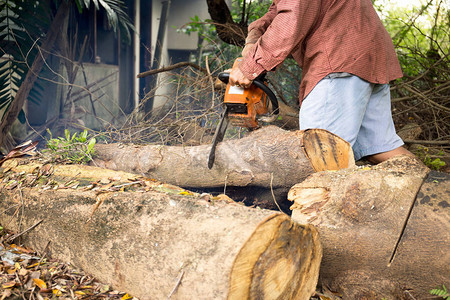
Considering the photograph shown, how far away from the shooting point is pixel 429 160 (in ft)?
12.4

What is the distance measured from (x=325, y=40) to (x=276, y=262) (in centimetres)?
175

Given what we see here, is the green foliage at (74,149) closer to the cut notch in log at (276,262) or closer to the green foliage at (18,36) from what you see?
the cut notch in log at (276,262)

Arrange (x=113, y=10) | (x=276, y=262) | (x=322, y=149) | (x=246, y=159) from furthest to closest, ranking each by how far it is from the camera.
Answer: (x=113, y=10) → (x=246, y=159) → (x=322, y=149) → (x=276, y=262)

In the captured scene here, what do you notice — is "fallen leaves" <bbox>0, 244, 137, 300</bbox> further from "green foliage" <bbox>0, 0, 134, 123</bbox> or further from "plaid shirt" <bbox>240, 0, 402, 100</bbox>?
"green foliage" <bbox>0, 0, 134, 123</bbox>

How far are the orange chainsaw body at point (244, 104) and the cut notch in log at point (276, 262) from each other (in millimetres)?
1218

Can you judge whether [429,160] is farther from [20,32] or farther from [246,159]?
[20,32]

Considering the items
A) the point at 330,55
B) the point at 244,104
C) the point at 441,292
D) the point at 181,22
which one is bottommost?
the point at 441,292

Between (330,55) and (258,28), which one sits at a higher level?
(258,28)

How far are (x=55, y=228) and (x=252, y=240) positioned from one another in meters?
1.17

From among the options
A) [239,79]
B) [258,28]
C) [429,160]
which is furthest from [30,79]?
[429,160]

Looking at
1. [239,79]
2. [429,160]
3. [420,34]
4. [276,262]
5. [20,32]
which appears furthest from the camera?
[420,34]

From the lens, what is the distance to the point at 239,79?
2561 mm

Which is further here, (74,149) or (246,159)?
(74,149)

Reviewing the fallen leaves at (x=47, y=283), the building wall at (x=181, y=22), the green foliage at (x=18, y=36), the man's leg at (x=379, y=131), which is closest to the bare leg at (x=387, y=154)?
the man's leg at (x=379, y=131)
